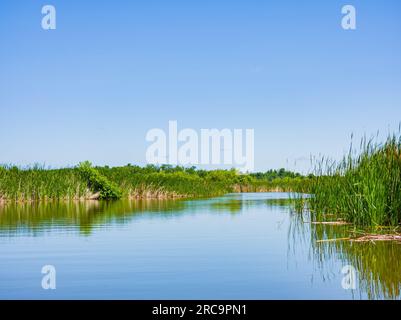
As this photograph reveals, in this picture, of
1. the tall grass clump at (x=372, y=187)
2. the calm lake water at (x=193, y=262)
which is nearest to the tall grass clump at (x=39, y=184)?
the calm lake water at (x=193, y=262)

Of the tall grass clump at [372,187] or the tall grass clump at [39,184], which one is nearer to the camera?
the tall grass clump at [372,187]

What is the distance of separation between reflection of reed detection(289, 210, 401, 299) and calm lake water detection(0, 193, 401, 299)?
1cm

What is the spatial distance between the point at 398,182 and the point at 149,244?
428cm

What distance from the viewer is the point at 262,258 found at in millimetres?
7164

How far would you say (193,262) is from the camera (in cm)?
681

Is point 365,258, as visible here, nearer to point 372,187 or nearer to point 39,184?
point 372,187

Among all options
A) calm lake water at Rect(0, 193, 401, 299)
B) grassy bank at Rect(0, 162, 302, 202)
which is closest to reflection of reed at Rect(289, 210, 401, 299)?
calm lake water at Rect(0, 193, 401, 299)

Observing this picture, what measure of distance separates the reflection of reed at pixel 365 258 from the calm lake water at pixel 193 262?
11 millimetres

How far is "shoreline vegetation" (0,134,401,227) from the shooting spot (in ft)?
30.7

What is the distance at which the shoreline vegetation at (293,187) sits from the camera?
30.7ft

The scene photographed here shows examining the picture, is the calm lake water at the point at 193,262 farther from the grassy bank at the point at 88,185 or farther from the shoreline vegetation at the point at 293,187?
the grassy bank at the point at 88,185
